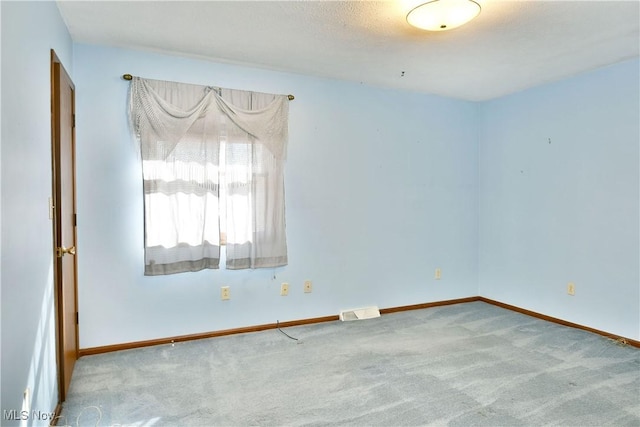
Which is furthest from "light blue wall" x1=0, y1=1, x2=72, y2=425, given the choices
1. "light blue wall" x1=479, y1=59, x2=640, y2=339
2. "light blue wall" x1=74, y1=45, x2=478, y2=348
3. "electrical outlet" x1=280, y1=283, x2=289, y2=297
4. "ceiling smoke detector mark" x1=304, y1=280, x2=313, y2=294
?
"light blue wall" x1=479, y1=59, x2=640, y2=339

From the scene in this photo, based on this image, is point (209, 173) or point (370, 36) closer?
point (370, 36)

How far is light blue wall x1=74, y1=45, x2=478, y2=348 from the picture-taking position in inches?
119

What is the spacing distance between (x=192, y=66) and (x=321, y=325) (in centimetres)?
251

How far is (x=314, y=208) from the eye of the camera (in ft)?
12.4

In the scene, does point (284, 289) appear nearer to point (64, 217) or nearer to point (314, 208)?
point (314, 208)

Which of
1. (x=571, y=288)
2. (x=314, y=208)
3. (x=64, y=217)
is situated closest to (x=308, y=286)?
(x=314, y=208)

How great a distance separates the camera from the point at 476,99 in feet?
14.8

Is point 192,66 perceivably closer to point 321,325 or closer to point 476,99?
point 321,325

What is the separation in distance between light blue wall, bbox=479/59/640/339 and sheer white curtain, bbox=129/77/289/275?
2455 millimetres

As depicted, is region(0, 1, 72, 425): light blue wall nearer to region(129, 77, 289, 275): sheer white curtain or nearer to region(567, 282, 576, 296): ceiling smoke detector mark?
region(129, 77, 289, 275): sheer white curtain

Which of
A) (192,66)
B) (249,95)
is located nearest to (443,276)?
(249,95)
